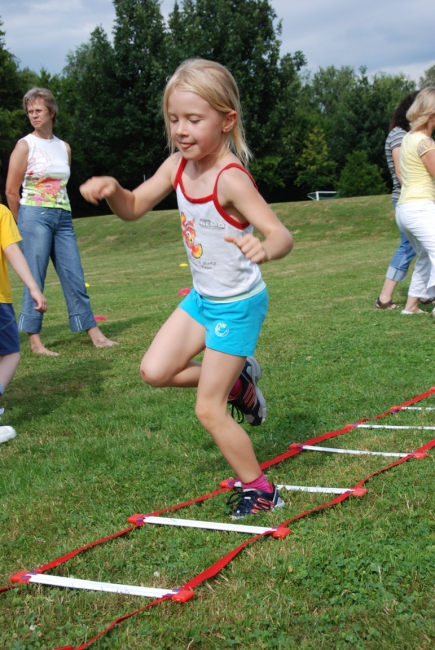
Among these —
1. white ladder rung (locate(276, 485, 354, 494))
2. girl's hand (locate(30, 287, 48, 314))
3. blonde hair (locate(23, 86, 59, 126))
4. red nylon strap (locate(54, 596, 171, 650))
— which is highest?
blonde hair (locate(23, 86, 59, 126))

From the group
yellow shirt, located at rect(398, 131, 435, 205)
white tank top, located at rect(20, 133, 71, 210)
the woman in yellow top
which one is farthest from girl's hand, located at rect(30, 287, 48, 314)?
yellow shirt, located at rect(398, 131, 435, 205)

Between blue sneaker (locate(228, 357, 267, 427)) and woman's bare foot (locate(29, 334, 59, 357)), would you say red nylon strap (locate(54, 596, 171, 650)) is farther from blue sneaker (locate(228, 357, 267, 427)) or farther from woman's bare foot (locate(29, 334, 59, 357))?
woman's bare foot (locate(29, 334, 59, 357))

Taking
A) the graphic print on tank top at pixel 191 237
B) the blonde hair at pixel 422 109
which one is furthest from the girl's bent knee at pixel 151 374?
the blonde hair at pixel 422 109

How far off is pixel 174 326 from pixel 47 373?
3532 millimetres

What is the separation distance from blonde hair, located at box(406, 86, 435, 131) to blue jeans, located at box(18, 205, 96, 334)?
381 cm

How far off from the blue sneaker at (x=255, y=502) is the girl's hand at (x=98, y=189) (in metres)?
1.56

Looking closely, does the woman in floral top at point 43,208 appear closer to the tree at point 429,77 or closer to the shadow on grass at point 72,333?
the shadow on grass at point 72,333

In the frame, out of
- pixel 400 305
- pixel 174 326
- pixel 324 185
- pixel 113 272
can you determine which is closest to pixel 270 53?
pixel 324 185

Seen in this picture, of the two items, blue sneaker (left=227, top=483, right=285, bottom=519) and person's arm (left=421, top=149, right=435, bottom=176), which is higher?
person's arm (left=421, top=149, right=435, bottom=176)

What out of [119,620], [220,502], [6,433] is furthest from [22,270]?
[119,620]

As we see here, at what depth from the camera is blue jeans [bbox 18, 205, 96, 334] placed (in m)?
7.35

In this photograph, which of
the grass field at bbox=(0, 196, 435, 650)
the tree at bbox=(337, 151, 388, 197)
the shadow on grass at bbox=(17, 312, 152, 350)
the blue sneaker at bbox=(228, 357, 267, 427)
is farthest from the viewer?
the tree at bbox=(337, 151, 388, 197)

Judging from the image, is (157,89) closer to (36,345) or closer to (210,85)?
(36,345)

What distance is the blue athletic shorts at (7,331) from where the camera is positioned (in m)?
4.89
